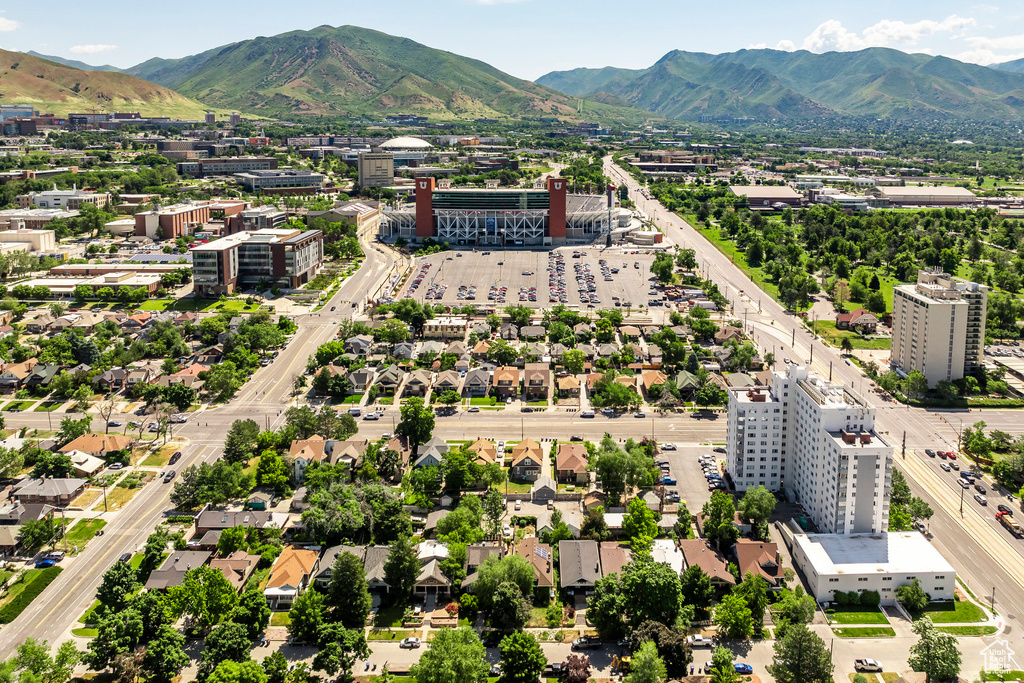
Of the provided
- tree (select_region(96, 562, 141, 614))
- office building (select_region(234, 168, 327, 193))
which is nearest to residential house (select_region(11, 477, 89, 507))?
tree (select_region(96, 562, 141, 614))

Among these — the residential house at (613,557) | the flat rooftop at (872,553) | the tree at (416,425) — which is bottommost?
the residential house at (613,557)

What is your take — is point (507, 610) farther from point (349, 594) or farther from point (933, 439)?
point (933, 439)

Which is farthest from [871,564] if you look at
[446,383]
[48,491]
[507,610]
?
[48,491]

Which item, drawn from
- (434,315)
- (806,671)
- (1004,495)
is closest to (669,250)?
(434,315)

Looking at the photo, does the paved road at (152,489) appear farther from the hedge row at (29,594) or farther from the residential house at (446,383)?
the residential house at (446,383)

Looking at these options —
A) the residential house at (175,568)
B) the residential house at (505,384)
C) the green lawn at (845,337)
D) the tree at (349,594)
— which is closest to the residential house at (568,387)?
the residential house at (505,384)

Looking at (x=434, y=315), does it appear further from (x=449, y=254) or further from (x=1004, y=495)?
(x=1004, y=495)
